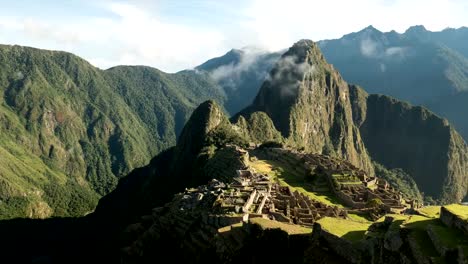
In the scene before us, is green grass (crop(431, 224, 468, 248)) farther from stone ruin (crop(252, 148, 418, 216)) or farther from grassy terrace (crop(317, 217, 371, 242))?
stone ruin (crop(252, 148, 418, 216))

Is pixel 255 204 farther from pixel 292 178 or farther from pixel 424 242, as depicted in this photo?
pixel 292 178

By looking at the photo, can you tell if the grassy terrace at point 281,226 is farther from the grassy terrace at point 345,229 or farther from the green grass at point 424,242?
the green grass at point 424,242

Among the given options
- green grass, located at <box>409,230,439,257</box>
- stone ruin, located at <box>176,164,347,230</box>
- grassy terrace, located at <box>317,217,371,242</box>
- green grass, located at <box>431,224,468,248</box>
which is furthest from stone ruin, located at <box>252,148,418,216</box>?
green grass, located at <box>409,230,439,257</box>

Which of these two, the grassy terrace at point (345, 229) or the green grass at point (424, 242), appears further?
the grassy terrace at point (345, 229)

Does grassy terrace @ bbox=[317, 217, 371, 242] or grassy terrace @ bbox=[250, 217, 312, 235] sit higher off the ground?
grassy terrace @ bbox=[317, 217, 371, 242]

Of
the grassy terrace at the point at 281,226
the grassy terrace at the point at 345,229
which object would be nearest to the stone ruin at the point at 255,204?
the grassy terrace at the point at 281,226

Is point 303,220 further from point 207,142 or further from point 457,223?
point 207,142
